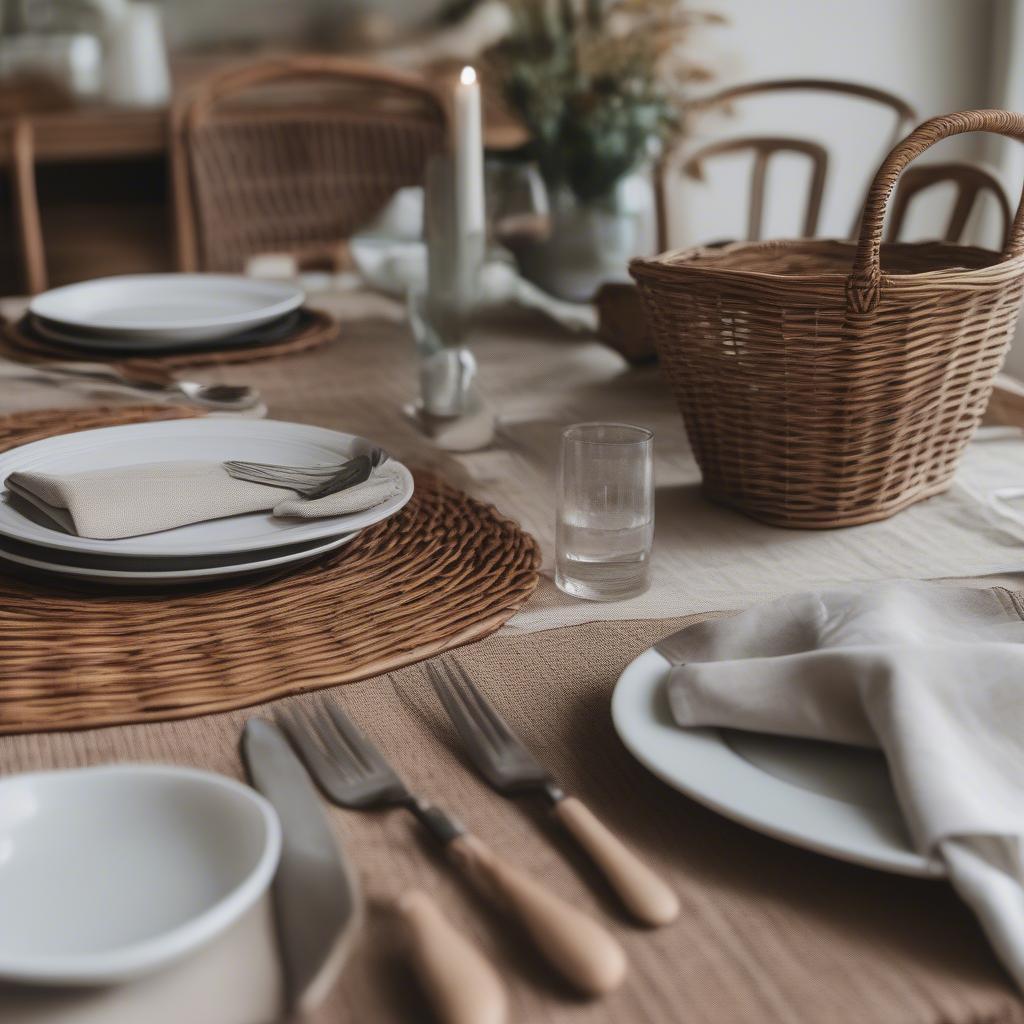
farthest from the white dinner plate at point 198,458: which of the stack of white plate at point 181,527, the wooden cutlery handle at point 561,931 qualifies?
the wooden cutlery handle at point 561,931

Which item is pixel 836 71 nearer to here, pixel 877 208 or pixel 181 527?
pixel 877 208

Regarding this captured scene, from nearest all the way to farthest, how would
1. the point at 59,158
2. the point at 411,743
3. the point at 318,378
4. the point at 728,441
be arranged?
the point at 411,743 < the point at 728,441 < the point at 318,378 < the point at 59,158

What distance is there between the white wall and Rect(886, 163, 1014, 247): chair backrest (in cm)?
178

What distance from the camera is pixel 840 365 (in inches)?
30.9

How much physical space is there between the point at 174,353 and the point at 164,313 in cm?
12

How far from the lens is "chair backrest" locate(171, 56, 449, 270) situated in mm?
2115

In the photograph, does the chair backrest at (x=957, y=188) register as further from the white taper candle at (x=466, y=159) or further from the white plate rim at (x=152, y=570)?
the white plate rim at (x=152, y=570)

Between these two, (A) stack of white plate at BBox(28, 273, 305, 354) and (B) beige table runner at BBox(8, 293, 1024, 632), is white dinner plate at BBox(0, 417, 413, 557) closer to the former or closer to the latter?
(B) beige table runner at BBox(8, 293, 1024, 632)

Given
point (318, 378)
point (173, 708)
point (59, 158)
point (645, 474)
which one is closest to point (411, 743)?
point (173, 708)

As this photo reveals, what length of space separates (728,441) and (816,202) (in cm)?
131

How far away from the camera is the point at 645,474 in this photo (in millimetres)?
729

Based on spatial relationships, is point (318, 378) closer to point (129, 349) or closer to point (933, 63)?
point (129, 349)

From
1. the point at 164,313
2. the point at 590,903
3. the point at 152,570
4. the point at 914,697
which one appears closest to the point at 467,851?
the point at 590,903

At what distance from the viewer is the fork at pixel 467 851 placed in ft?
1.28
